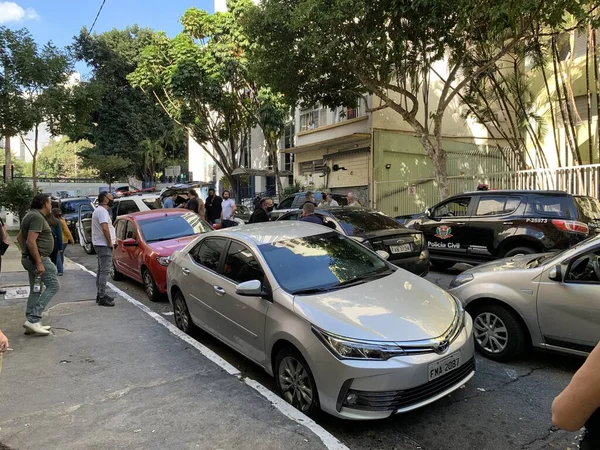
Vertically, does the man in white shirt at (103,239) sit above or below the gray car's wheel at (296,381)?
above

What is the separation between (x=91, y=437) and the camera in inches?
127

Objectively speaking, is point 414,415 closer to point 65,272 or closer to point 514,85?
point 65,272

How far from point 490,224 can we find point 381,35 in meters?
5.48

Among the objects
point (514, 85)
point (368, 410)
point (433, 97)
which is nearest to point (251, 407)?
point (368, 410)

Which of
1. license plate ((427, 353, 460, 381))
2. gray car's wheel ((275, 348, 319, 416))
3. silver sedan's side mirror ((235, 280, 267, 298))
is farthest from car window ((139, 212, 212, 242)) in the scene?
license plate ((427, 353, 460, 381))

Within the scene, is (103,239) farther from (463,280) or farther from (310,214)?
(463,280)

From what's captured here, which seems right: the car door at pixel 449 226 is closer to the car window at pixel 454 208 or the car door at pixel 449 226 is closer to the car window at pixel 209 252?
the car window at pixel 454 208

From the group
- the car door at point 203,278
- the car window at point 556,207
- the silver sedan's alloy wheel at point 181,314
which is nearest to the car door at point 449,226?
the car window at point 556,207

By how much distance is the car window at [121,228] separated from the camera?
8.92 m

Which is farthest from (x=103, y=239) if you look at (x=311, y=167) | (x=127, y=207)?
(x=311, y=167)

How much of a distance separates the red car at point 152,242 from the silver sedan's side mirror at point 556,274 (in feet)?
18.0

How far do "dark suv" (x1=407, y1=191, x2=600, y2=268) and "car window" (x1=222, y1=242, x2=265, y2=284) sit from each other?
17.9ft

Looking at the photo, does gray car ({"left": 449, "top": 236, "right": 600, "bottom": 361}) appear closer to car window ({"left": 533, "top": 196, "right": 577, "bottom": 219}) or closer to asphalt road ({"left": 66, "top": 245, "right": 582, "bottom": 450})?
asphalt road ({"left": 66, "top": 245, "right": 582, "bottom": 450})

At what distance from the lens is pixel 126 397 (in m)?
3.88
